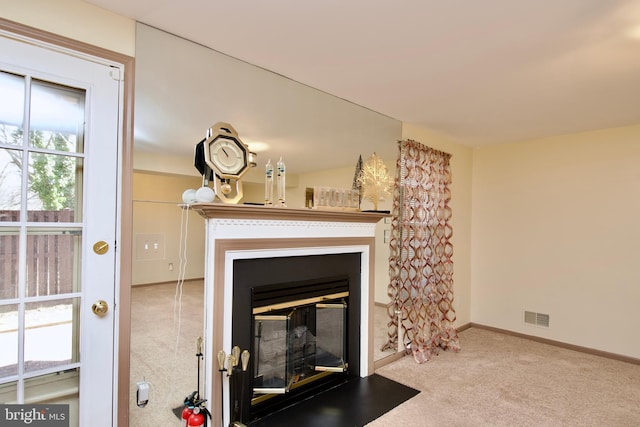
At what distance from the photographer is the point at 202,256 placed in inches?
82.1

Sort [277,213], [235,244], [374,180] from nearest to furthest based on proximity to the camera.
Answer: [235,244] < [277,213] < [374,180]

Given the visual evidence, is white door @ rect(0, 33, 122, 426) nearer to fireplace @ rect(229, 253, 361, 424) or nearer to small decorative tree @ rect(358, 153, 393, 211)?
fireplace @ rect(229, 253, 361, 424)

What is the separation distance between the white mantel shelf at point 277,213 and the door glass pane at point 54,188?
564mm

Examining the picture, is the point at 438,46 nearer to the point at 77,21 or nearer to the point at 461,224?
the point at 77,21

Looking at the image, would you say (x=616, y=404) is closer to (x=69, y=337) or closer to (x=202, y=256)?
(x=202, y=256)

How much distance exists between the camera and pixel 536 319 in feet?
13.5

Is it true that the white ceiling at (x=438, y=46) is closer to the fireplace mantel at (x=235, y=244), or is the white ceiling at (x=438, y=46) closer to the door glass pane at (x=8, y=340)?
the fireplace mantel at (x=235, y=244)

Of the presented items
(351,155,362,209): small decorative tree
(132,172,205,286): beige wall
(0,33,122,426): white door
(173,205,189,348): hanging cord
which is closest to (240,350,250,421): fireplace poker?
(173,205,189,348): hanging cord

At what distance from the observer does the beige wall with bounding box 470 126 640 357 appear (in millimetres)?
3572

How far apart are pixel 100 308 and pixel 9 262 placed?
17.1 inches

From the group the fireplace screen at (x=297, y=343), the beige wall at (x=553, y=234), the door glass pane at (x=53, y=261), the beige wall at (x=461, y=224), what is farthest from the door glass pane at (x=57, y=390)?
the beige wall at (x=461, y=224)

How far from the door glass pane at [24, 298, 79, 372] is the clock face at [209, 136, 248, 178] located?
1.01m

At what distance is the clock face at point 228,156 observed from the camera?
2016 millimetres

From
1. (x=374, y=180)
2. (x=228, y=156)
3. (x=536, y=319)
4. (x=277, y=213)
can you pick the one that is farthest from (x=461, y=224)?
(x=228, y=156)
